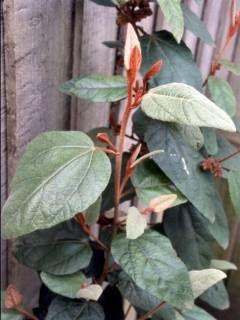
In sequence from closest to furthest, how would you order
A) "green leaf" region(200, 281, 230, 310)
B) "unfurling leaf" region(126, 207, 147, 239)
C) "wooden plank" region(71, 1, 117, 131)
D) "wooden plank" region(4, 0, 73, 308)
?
"unfurling leaf" region(126, 207, 147, 239), "wooden plank" region(4, 0, 73, 308), "wooden plank" region(71, 1, 117, 131), "green leaf" region(200, 281, 230, 310)

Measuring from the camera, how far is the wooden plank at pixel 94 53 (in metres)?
0.90

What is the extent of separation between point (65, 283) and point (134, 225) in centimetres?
18

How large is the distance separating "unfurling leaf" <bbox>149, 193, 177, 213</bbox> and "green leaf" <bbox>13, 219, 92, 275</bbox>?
0.54 ft

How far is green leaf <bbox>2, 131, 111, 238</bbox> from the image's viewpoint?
0.62 m

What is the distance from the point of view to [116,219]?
786 millimetres

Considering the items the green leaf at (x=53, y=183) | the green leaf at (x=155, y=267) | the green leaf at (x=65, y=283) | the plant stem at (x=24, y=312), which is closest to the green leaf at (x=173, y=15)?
the green leaf at (x=53, y=183)

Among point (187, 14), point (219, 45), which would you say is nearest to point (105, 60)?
point (187, 14)

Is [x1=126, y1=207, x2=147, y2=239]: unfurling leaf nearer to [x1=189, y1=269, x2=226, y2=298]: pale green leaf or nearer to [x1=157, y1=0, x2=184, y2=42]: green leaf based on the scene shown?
[x1=189, y1=269, x2=226, y2=298]: pale green leaf

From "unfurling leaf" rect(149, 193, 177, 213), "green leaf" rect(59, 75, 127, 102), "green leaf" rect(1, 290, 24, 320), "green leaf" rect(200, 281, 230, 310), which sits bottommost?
"green leaf" rect(200, 281, 230, 310)

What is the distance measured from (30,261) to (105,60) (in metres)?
0.43

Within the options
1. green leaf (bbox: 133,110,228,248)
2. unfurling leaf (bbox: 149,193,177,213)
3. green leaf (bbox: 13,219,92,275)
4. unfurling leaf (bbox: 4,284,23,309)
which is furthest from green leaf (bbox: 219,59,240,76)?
unfurling leaf (bbox: 4,284,23,309)

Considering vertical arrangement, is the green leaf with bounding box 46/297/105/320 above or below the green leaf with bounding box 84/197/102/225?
below

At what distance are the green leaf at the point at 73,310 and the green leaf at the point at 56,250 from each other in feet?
0.19

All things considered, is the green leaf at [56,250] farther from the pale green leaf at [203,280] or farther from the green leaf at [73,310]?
the pale green leaf at [203,280]
